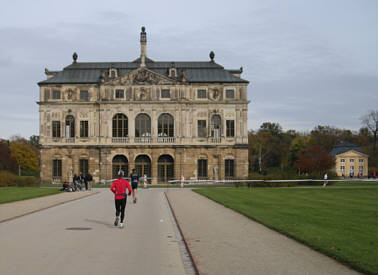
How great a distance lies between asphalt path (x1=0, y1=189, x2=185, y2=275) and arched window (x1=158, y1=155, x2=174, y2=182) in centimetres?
4579

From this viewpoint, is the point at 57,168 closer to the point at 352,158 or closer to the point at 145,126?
the point at 145,126

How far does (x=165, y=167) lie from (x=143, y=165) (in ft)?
9.56

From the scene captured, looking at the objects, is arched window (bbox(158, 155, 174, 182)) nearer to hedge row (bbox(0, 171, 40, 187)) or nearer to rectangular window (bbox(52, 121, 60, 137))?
rectangular window (bbox(52, 121, 60, 137))

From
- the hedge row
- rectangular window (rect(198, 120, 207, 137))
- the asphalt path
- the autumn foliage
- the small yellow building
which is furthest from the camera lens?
the small yellow building

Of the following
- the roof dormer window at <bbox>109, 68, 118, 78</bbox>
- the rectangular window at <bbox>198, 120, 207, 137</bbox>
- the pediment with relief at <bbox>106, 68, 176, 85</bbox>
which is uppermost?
the roof dormer window at <bbox>109, 68, 118, 78</bbox>

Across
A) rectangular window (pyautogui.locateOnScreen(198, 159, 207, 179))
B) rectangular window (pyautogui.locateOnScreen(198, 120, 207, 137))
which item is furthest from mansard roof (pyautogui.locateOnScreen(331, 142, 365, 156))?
rectangular window (pyautogui.locateOnScreen(198, 159, 207, 179))

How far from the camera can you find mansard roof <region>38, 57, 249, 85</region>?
67.4 m

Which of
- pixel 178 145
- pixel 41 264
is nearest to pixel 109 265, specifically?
pixel 41 264

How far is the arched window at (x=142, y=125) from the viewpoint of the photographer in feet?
220

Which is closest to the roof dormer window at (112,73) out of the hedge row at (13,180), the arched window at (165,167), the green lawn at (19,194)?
the arched window at (165,167)

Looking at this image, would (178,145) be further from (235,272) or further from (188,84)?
(235,272)

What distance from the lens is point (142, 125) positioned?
220 ft

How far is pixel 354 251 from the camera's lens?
11570 millimetres

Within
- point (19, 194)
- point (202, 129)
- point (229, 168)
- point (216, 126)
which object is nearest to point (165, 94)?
point (202, 129)
